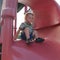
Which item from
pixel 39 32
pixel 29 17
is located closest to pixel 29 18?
pixel 29 17

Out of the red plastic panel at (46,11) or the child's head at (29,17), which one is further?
the child's head at (29,17)

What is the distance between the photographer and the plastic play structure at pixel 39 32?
1.31 m

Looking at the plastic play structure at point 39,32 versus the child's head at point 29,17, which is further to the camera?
the child's head at point 29,17

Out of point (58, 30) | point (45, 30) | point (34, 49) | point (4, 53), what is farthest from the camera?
point (45, 30)

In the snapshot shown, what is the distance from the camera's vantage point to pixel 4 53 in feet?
4.24

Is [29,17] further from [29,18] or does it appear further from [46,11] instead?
[46,11]

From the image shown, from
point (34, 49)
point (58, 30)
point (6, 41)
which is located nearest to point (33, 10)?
point (58, 30)

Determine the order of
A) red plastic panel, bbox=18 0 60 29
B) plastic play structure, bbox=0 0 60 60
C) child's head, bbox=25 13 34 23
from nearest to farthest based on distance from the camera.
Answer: plastic play structure, bbox=0 0 60 60
red plastic panel, bbox=18 0 60 29
child's head, bbox=25 13 34 23

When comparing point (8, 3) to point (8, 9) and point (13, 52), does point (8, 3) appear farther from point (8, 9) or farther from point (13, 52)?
point (13, 52)

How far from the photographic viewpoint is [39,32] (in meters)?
1.94

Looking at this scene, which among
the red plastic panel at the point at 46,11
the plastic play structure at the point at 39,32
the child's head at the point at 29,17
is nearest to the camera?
the plastic play structure at the point at 39,32

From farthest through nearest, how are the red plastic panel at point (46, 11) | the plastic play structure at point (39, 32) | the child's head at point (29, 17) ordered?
1. the child's head at point (29, 17)
2. the red plastic panel at point (46, 11)
3. the plastic play structure at point (39, 32)

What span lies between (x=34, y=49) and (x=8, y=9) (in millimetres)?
381

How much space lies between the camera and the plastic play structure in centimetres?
131
